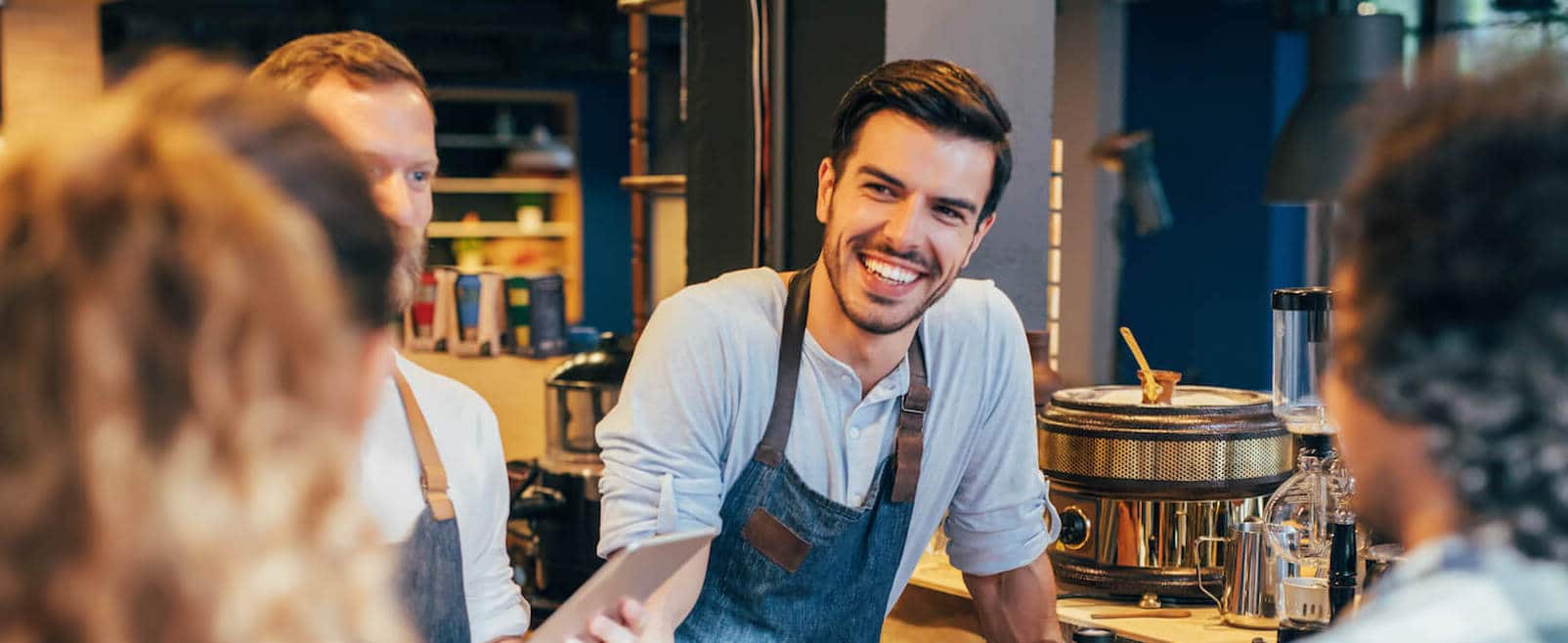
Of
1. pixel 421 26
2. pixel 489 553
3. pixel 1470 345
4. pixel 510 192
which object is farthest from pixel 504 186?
pixel 1470 345

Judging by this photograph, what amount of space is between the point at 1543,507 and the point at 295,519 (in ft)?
2.59

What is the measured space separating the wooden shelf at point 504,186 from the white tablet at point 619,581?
11521 mm

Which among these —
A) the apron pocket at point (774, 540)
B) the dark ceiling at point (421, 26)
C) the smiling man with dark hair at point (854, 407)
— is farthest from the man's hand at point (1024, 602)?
the dark ceiling at point (421, 26)

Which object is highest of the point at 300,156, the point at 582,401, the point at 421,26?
the point at 421,26

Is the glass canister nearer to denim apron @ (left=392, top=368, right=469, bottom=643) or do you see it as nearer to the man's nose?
the man's nose

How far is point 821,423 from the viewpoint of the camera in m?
2.29

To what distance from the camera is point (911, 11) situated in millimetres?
2973

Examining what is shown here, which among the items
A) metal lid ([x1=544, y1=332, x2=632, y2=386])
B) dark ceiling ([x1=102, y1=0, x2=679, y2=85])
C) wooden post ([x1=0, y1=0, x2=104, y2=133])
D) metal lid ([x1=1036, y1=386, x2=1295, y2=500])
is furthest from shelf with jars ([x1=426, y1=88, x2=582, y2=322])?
metal lid ([x1=1036, y1=386, x2=1295, y2=500])

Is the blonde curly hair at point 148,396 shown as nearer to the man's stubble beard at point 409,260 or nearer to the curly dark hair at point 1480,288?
the curly dark hair at point 1480,288

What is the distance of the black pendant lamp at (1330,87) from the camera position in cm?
682

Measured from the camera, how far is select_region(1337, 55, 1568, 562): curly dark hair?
93cm

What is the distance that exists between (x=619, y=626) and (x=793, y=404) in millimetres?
742

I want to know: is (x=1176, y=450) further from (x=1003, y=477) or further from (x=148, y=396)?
(x=148, y=396)

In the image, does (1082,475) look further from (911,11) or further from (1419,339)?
(1419,339)
